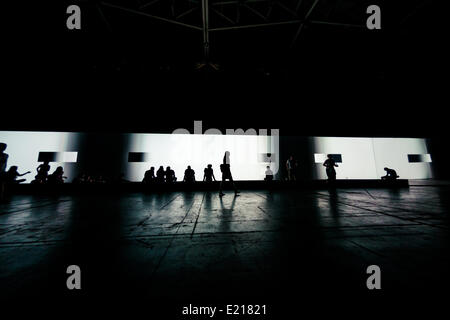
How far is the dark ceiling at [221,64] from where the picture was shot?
17.7 feet

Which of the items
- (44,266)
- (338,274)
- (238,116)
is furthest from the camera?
(238,116)

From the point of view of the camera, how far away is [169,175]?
8.31m

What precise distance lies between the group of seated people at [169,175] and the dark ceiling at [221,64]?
7.14 ft

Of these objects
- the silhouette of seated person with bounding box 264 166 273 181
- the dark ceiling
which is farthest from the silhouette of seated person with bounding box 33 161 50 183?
the silhouette of seated person with bounding box 264 166 273 181

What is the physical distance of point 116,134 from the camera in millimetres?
9188

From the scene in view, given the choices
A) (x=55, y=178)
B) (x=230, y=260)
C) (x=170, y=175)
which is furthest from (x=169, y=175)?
(x=230, y=260)

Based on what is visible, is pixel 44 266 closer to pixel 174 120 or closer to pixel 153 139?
pixel 174 120

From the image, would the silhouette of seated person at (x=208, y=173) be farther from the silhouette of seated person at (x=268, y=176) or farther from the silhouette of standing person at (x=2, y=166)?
the silhouette of standing person at (x=2, y=166)

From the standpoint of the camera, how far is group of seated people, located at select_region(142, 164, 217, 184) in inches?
309

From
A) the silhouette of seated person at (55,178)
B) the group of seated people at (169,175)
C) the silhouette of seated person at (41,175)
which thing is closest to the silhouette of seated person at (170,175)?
the group of seated people at (169,175)

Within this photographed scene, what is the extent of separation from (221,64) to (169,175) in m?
5.31

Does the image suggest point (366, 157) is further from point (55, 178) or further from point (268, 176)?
point (55, 178)

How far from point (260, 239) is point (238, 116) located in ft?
22.7
